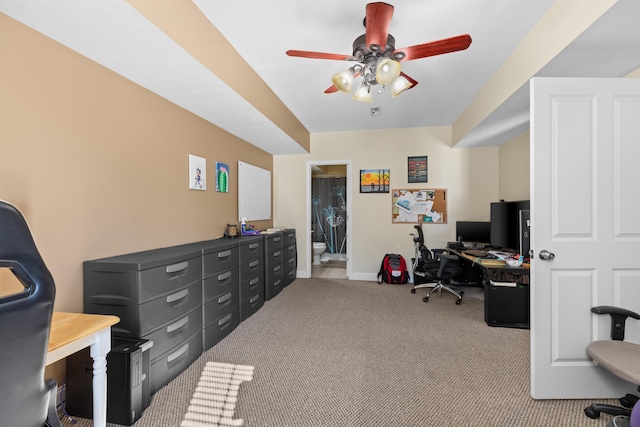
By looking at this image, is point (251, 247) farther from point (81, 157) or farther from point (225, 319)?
point (81, 157)

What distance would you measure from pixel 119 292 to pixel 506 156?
5189 millimetres

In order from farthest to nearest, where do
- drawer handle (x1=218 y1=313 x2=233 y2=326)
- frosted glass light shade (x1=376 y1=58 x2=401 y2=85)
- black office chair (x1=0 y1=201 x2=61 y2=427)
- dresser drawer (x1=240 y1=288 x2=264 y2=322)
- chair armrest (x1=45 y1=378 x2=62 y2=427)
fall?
1. dresser drawer (x1=240 y1=288 x2=264 y2=322)
2. drawer handle (x1=218 y1=313 x2=233 y2=326)
3. frosted glass light shade (x1=376 y1=58 x2=401 y2=85)
4. chair armrest (x1=45 y1=378 x2=62 y2=427)
5. black office chair (x1=0 y1=201 x2=61 y2=427)

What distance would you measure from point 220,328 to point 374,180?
3.47m

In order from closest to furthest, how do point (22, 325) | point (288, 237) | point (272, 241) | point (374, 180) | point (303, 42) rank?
point (22, 325)
point (303, 42)
point (272, 241)
point (288, 237)
point (374, 180)

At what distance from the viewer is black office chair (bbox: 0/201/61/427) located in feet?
2.34

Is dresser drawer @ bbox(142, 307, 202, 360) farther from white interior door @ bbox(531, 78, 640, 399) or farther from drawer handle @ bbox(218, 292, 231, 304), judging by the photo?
white interior door @ bbox(531, 78, 640, 399)

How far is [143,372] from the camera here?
70.4 inches

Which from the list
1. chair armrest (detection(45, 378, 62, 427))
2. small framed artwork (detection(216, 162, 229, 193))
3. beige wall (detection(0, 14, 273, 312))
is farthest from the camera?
small framed artwork (detection(216, 162, 229, 193))

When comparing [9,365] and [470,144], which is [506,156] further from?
[9,365]

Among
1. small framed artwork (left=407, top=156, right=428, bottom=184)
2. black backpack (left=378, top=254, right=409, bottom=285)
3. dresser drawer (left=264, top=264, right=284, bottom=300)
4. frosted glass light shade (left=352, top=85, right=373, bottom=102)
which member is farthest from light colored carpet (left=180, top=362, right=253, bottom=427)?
small framed artwork (left=407, top=156, right=428, bottom=184)

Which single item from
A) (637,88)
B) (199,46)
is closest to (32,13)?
(199,46)

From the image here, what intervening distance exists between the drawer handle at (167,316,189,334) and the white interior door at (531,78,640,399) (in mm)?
2469

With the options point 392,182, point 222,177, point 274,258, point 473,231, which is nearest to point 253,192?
point 222,177

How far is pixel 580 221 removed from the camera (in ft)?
6.11
